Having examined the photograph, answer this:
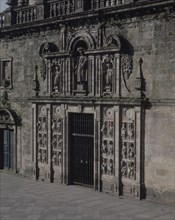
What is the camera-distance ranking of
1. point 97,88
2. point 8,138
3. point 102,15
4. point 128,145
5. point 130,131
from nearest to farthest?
point 130,131 < point 128,145 < point 102,15 < point 97,88 < point 8,138

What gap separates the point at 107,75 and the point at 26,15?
5677 mm

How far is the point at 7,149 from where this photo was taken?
2047 cm

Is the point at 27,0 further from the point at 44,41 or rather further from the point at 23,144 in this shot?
the point at 23,144

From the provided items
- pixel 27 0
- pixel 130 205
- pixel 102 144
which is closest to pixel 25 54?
pixel 27 0

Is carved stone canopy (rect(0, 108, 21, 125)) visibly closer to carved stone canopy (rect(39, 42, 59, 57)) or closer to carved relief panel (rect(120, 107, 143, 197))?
carved stone canopy (rect(39, 42, 59, 57))

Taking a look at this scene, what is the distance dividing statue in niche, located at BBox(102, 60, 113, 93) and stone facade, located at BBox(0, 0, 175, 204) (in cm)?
4

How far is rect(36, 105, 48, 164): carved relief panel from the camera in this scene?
1823cm

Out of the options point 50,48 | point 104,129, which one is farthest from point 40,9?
point 104,129

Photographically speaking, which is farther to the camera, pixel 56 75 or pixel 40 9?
pixel 40 9

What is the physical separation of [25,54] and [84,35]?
12.7ft

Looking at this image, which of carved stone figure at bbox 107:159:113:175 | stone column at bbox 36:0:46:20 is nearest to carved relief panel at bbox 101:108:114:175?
carved stone figure at bbox 107:159:113:175

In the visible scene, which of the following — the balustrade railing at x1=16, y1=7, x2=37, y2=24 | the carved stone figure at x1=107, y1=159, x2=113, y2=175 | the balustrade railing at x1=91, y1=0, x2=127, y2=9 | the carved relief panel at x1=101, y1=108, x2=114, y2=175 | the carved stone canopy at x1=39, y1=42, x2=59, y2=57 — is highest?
the balustrade railing at x1=16, y1=7, x2=37, y2=24

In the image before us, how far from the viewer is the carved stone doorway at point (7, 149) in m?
20.2

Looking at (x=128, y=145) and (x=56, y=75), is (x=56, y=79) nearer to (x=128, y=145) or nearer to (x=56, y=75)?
(x=56, y=75)
